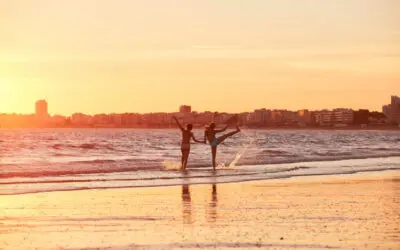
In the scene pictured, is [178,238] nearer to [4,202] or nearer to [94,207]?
[94,207]

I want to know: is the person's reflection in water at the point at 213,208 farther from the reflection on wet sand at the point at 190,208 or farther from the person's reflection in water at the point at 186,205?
the person's reflection in water at the point at 186,205

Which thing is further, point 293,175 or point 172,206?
point 293,175

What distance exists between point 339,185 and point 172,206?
24.2 feet

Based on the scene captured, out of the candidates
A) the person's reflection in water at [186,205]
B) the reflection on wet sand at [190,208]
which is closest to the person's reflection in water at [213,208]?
the reflection on wet sand at [190,208]

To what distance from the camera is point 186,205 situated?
15375 millimetres

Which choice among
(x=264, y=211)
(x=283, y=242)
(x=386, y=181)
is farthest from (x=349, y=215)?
(x=386, y=181)

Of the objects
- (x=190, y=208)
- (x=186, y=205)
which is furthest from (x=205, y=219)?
(x=186, y=205)

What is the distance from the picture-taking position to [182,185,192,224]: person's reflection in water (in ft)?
42.4

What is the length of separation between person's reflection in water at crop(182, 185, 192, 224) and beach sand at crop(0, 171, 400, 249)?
23mm

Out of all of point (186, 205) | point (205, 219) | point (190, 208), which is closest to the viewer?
point (205, 219)

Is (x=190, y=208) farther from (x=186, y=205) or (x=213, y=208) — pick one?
(x=186, y=205)

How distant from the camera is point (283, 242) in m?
10.5

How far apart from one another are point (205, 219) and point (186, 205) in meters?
2.51

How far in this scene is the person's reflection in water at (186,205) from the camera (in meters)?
12.9
